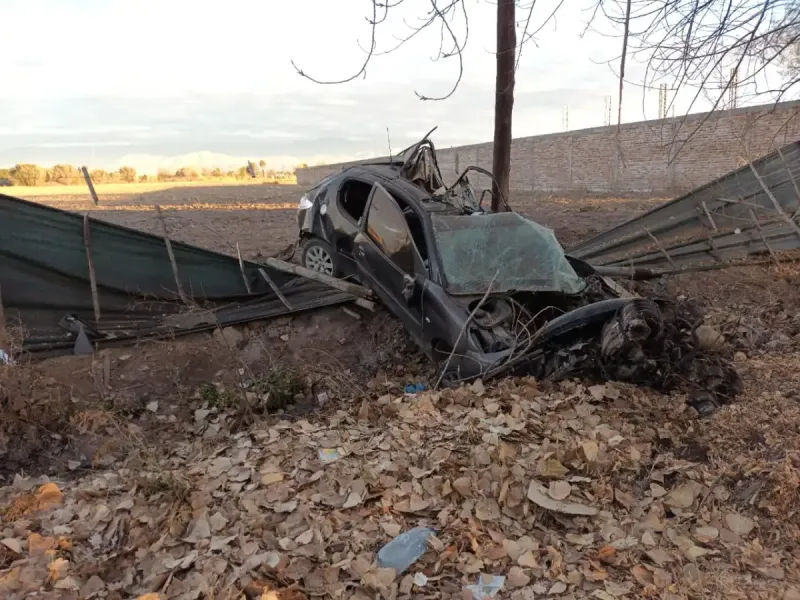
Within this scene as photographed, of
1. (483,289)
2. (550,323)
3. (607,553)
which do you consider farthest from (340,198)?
(607,553)

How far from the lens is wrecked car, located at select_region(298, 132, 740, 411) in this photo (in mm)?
4176

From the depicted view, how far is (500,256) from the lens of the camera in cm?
516

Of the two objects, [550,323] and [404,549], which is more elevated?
[550,323]

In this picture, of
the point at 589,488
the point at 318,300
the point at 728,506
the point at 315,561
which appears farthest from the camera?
the point at 318,300

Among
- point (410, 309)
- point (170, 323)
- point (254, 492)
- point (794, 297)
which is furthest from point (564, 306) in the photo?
point (170, 323)

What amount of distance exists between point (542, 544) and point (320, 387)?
332 cm

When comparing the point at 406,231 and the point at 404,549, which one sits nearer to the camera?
the point at 404,549

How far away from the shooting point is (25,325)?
6254 millimetres

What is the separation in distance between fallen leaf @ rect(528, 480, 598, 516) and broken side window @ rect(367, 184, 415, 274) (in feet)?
8.67

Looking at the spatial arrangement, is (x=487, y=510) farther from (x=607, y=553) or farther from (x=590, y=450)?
(x=590, y=450)

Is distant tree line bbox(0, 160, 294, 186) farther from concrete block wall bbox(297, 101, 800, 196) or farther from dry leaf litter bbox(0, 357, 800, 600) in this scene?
dry leaf litter bbox(0, 357, 800, 600)

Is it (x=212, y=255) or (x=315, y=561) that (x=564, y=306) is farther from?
(x=212, y=255)

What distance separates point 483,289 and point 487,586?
2.79 metres

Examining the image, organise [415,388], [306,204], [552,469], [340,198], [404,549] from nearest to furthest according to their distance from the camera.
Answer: [404,549] < [552,469] < [415,388] < [340,198] < [306,204]
